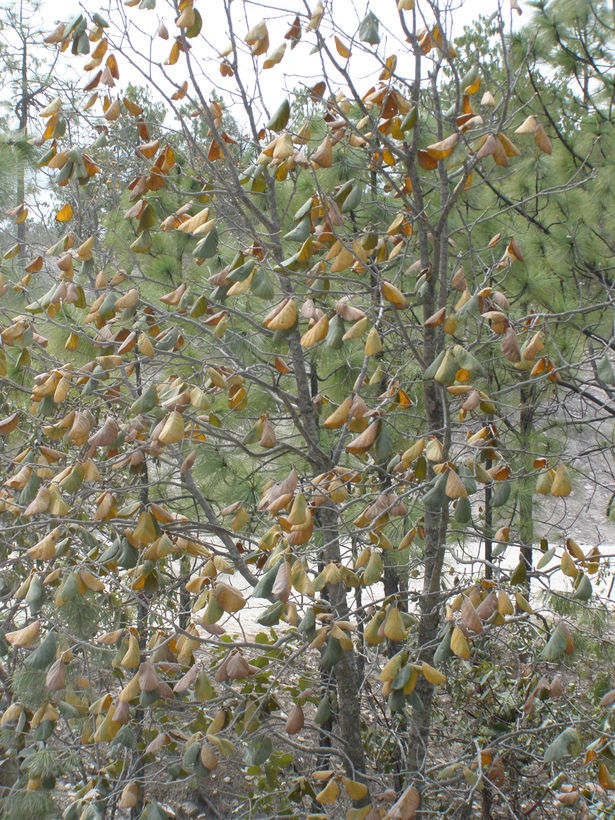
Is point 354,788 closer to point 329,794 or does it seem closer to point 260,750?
point 329,794

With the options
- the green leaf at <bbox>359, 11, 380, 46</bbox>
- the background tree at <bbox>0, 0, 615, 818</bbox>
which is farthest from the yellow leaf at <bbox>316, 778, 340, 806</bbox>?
the green leaf at <bbox>359, 11, 380, 46</bbox>

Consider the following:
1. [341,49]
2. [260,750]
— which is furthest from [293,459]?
[341,49]

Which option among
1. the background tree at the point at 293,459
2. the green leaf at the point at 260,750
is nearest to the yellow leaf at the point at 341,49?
the background tree at the point at 293,459

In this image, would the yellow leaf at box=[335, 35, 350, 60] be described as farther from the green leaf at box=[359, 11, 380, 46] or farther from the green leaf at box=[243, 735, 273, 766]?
the green leaf at box=[243, 735, 273, 766]

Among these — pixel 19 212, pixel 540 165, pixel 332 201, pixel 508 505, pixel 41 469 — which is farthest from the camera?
pixel 508 505

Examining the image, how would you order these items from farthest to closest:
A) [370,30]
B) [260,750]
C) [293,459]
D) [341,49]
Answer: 1. [293,459]
2. [260,750]
3. [341,49]
4. [370,30]

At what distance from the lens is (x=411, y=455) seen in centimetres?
188

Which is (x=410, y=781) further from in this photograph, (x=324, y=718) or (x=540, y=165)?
(x=540, y=165)

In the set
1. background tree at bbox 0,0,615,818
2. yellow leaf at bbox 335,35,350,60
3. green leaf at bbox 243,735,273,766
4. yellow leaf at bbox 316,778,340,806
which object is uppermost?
yellow leaf at bbox 335,35,350,60

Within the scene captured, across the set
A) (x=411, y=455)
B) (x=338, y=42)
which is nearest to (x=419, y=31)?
(x=338, y=42)

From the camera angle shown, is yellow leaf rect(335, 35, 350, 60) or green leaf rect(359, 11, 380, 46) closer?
green leaf rect(359, 11, 380, 46)

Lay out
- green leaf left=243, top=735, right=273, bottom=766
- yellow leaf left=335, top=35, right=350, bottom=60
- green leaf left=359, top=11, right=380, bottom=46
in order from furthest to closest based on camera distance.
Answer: green leaf left=243, top=735, right=273, bottom=766 → yellow leaf left=335, top=35, right=350, bottom=60 → green leaf left=359, top=11, right=380, bottom=46

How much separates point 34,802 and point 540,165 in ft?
12.6

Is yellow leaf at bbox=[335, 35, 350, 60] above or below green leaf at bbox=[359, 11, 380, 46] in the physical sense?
above
